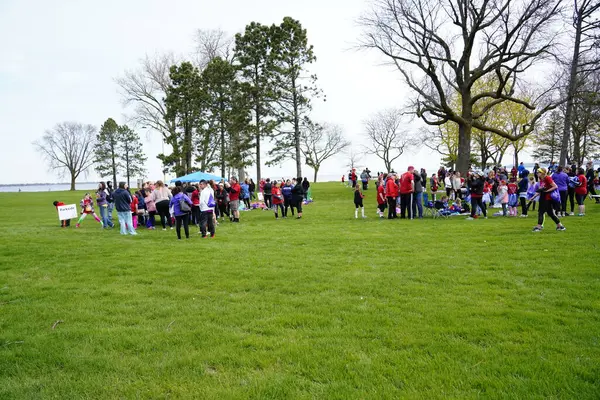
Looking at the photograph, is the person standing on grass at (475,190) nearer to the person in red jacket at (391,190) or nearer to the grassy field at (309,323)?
the person in red jacket at (391,190)

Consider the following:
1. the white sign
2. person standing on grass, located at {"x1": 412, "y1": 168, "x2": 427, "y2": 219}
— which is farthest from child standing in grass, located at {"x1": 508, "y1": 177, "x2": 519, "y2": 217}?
the white sign

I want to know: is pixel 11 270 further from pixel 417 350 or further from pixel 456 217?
pixel 456 217

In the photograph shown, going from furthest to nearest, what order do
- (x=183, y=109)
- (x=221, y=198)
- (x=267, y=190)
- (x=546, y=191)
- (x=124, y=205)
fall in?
(x=183, y=109)
(x=267, y=190)
(x=221, y=198)
(x=124, y=205)
(x=546, y=191)

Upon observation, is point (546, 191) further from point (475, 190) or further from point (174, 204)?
point (174, 204)

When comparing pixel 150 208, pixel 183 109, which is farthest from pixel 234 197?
pixel 183 109

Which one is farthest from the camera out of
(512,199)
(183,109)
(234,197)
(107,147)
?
(107,147)

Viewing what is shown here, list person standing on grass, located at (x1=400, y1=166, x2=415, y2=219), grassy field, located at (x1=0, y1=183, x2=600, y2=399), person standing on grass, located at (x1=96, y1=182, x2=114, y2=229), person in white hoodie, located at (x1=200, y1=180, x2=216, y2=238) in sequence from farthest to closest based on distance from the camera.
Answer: person standing on grass, located at (x1=96, y1=182, x2=114, y2=229), person standing on grass, located at (x1=400, y1=166, x2=415, y2=219), person in white hoodie, located at (x1=200, y1=180, x2=216, y2=238), grassy field, located at (x1=0, y1=183, x2=600, y2=399)

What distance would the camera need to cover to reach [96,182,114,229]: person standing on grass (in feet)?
50.2

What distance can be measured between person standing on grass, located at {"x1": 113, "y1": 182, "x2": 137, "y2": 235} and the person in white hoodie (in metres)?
2.77

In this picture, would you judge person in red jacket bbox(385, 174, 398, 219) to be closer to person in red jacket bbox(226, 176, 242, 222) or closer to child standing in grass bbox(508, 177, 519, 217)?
child standing in grass bbox(508, 177, 519, 217)

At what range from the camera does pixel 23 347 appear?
426 centimetres

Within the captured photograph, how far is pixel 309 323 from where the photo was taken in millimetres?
4676

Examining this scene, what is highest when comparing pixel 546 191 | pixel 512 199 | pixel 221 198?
pixel 221 198

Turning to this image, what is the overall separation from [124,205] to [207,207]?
326 cm
